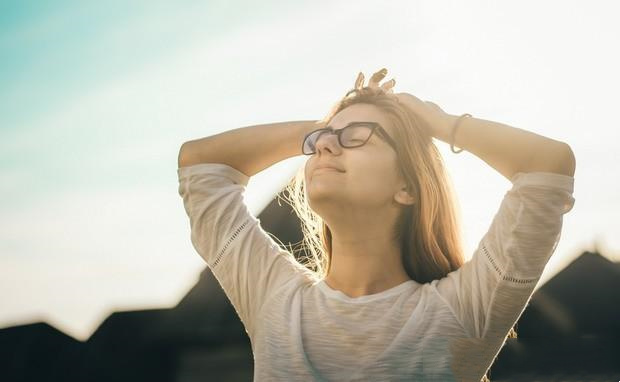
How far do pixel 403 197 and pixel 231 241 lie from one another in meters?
0.74

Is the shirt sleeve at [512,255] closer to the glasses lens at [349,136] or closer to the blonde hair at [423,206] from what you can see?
the blonde hair at [423,206]

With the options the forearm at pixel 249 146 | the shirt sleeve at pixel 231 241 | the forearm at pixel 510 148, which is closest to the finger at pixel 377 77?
the forearm at pixel 249 146

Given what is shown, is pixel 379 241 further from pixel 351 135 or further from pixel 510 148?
A: pixel 510 148

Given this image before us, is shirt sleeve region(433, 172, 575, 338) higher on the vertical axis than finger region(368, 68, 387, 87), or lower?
lower

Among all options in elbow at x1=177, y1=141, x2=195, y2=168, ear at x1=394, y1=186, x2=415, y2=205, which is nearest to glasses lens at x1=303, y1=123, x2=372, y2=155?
ear at x1=394, y1=186, x2=415, y2=205

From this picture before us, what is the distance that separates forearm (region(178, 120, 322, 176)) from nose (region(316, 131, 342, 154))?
268 millimetres

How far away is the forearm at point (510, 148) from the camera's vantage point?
8.97ft

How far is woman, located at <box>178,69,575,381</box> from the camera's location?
2787 millimetres

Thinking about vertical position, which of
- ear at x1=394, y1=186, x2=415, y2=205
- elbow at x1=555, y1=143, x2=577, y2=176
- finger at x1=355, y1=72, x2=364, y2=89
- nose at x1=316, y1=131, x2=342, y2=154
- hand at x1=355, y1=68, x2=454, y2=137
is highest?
finger at x1=355, y1=72, x2=364, y2=89

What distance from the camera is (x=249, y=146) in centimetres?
339

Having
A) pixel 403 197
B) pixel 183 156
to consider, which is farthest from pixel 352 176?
pixel 183 156

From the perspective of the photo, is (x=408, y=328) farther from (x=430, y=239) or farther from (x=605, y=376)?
(x=605, y=376)

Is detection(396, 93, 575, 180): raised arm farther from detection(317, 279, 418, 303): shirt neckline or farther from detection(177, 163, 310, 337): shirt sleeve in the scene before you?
detection(177, 163, 310, 337): shirt sleeve

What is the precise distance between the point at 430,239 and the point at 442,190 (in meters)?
0.22
